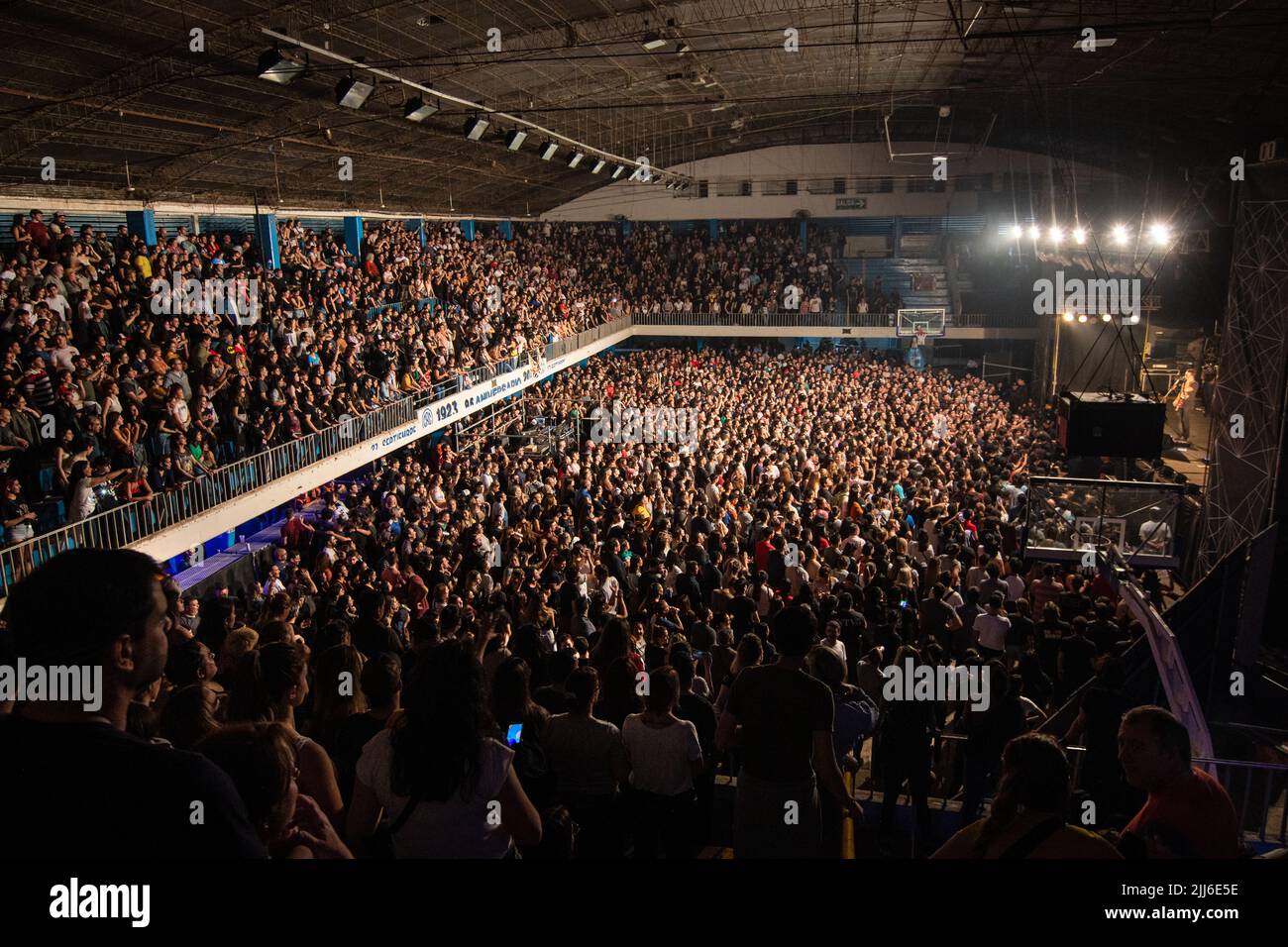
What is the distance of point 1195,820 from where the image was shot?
9.21 ft

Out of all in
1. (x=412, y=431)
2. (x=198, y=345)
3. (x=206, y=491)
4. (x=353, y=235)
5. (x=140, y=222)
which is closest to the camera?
(x=206, y=491)

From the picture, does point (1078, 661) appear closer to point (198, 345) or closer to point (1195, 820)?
point (1195, 820)

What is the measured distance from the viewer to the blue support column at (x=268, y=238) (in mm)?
18250

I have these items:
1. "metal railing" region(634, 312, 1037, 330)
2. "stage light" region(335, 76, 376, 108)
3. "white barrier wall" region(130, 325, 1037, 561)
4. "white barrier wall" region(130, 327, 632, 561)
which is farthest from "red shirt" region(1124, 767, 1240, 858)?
"metal railing" region(634, 312, 1037, 330)

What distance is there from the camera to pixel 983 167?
33.3 metres

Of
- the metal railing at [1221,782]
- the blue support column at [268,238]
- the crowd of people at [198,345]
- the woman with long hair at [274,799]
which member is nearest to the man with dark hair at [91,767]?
the woman with long hair at [274,799]

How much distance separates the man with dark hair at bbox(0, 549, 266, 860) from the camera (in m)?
1.30

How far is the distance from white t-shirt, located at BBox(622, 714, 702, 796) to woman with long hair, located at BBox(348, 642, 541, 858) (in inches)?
47.0

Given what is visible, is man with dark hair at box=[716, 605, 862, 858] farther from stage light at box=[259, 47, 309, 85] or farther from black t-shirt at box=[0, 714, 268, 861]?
stage light at box=[259, 47, 309, 85]

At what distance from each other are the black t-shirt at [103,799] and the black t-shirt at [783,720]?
7.04 ft

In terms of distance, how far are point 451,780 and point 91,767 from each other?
3.60 feet

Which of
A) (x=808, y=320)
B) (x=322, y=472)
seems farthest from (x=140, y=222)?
(x=808, y=320)
